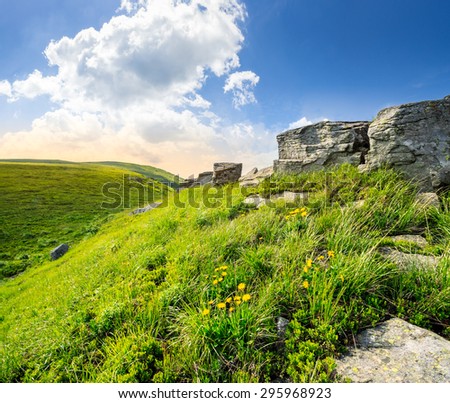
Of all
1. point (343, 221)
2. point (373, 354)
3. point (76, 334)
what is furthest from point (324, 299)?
point (76, 334)

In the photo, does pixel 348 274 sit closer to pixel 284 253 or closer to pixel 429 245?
pixel 284 253

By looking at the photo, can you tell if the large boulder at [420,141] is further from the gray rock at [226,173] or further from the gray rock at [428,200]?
the gray rock at [226,173]

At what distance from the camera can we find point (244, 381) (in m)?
3.41

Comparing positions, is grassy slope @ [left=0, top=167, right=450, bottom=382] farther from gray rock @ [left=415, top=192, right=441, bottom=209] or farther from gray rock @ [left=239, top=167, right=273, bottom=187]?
gray rock @ [left=239, top=167, right=273, bottom=187]

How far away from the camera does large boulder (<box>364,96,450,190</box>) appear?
835cm

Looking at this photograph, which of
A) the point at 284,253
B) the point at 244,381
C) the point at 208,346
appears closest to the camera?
the point at 244,381

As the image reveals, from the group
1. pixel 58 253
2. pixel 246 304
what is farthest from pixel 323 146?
pixel 58 253

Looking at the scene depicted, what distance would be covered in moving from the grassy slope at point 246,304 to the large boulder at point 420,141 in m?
1.29

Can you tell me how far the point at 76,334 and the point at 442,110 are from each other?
489 inches

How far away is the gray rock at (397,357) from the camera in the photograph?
316 cm

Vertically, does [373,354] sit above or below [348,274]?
below

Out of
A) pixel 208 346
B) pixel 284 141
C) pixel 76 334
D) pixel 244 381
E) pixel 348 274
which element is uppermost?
pixel 284 141

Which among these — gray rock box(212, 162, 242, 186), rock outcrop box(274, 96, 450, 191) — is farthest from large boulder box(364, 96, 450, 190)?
gray rock box(212, 162, 242, 186)

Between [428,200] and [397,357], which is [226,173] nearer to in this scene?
[428,200]
